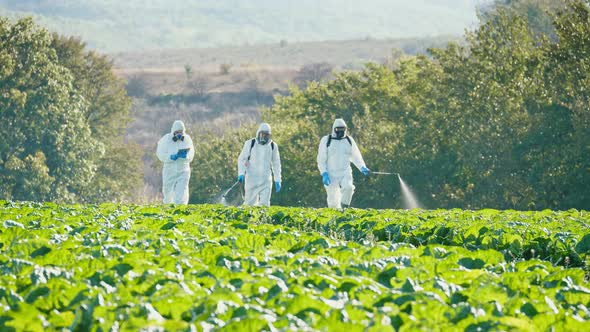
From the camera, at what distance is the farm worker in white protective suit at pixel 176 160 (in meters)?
26.5

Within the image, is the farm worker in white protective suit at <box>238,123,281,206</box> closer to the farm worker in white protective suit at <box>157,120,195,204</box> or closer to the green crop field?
the farm worker in white protective suit at <box>157,120,195,204</box>

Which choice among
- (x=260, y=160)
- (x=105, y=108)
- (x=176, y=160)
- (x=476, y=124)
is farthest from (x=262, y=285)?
(x=105, y=108)

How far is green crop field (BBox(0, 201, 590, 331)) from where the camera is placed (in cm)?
625

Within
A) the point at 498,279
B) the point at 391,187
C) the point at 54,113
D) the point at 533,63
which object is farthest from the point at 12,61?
the point at 498,279

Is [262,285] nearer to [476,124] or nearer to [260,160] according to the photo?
[260,160]

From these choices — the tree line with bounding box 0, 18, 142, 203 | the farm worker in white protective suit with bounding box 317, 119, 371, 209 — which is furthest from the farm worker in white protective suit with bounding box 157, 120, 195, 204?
the tree line with bounding box 0, 18, 142, 203

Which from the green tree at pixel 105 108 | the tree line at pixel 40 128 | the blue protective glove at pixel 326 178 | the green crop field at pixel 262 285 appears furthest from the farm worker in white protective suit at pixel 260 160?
the green tree at pixel 105 108

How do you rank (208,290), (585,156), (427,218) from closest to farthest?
(208,290) < (427,218) < (585,156)

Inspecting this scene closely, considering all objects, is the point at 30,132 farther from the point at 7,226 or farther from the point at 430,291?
the point at 430,291

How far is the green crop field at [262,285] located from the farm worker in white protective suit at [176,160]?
1417 centimetres

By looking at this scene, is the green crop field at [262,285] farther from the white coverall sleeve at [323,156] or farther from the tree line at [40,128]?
the tree line at [40,128]

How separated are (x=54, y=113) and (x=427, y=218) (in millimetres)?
41385

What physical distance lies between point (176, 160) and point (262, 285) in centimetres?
1978

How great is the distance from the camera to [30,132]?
5503 centimetres
